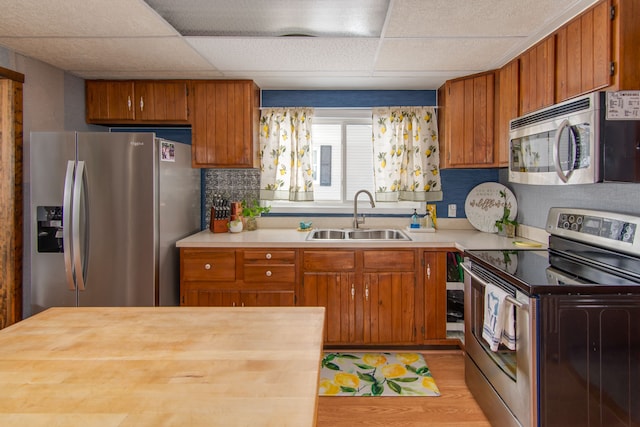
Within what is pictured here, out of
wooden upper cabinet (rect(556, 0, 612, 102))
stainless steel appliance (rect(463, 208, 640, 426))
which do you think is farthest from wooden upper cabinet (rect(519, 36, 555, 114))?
stainless steel appliance (rect(463, 208, 640, 426))

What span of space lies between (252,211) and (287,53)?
1375mm

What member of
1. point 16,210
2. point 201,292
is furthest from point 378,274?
point 16,210

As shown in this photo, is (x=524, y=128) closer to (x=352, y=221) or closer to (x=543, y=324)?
(x=543, y=324)

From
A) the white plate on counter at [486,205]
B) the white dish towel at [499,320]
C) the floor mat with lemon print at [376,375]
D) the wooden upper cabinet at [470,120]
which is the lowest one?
the floor mat with lemon print at [376,375]

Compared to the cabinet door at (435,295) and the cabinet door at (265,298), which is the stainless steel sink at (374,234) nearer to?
the cabinet door at (435,295)

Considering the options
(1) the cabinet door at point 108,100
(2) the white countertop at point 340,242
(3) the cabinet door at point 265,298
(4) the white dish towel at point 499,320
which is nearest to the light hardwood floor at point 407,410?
(4) the white dish towel at point 499,320

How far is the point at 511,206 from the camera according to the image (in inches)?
133

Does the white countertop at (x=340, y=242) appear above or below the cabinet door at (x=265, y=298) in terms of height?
above

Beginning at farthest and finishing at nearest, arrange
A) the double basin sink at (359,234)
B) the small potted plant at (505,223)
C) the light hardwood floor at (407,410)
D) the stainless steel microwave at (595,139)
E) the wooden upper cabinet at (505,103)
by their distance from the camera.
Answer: the double basin sink at (359,234), the small potted plant at (505,223), the wooden upper cabinet at (505,103), the light hardwood floor at (407,410), the stainless steel microwave at (595,139)

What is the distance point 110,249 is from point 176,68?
4.52 ft

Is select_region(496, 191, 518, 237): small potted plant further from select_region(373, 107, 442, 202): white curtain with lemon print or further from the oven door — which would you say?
the oven door

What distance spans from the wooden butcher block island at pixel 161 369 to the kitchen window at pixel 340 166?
92.7 inches

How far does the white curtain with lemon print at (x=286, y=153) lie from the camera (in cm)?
358

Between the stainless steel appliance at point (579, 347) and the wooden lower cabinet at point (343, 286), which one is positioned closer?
the stainless steel appliance at point (579, 347)
